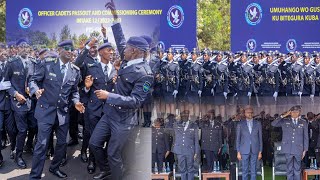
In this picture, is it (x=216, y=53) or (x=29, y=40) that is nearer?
(x=216, y=53)

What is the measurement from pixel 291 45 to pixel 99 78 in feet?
5.84

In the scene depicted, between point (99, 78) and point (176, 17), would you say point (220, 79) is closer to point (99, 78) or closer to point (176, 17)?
point (176, 17)

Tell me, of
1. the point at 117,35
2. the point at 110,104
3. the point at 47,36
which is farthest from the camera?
the point at 47,36

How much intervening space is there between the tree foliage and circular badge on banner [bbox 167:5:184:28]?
0.54 ft

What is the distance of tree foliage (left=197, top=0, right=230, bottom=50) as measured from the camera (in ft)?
14.8

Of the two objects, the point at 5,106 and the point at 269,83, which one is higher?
the point at 269,83

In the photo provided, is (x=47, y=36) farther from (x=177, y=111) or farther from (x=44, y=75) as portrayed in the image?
(x=177, y=111)

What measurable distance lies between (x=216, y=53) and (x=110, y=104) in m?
1.12

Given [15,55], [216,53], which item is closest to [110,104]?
[216,53]

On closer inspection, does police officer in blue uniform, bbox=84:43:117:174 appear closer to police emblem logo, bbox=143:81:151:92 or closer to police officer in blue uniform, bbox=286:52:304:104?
police emblem logo, bbox=143:81:151:92

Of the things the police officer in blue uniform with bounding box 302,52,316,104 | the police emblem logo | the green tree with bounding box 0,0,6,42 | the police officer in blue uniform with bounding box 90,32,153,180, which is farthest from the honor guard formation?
the green tree with bounding box 0,0,6,42

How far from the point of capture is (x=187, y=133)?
4512mm

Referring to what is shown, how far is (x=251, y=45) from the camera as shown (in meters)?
4.55

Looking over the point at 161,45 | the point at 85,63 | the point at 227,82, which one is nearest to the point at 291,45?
the point at 227,82
